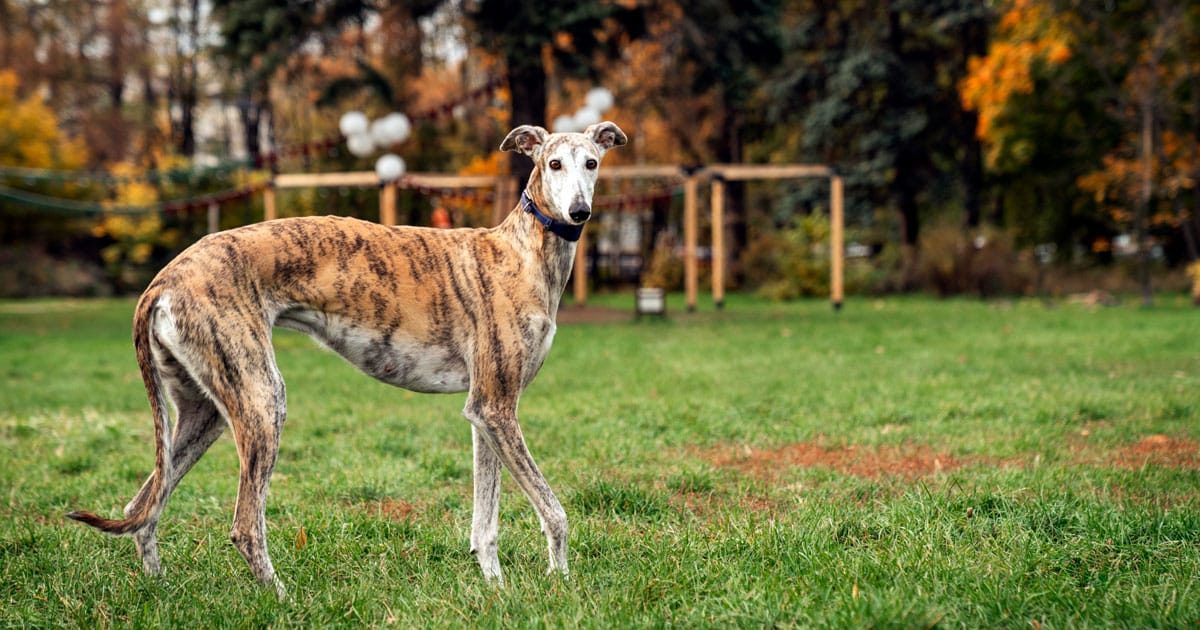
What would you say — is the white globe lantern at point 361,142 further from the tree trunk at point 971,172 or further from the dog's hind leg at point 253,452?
the tree trunk at point 971,172

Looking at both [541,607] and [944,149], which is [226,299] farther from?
[944,149]

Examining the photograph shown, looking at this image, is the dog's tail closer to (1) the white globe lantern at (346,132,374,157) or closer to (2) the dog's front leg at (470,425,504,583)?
(2) the dog's front leg at (470,425,504,583)

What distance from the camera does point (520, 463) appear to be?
375 cm

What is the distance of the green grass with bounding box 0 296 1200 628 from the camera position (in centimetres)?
342

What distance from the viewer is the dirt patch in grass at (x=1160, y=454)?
571cm

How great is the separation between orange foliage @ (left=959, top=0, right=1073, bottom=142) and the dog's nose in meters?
18.3

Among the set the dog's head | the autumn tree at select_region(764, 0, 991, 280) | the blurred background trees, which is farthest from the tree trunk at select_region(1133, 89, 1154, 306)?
the dog's head

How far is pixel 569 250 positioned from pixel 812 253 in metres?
20.8

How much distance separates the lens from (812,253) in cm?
2423

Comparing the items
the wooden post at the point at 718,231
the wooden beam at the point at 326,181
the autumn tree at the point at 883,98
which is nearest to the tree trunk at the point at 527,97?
the wooden beam at the point at 326,181

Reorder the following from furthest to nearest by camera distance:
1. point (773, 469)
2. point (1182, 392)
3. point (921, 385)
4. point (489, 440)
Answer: point (921, 385)
point (1182, 392)
point (773, 469)
point (489, 440)

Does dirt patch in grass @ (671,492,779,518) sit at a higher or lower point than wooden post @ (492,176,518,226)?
lower

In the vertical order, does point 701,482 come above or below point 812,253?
below

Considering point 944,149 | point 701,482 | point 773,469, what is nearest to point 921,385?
point 773,469
